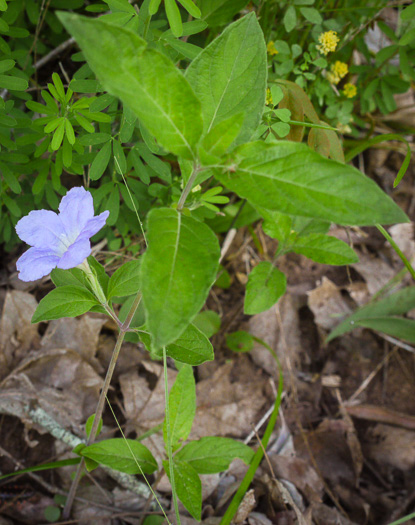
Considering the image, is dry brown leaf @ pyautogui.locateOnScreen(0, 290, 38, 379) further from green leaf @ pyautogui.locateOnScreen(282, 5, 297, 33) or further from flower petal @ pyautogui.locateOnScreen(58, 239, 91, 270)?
green leaf @ pyautogui.locateOnScreen(282, 5, 297, 33)

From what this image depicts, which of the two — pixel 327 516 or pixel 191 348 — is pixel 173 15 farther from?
pixel 327 516

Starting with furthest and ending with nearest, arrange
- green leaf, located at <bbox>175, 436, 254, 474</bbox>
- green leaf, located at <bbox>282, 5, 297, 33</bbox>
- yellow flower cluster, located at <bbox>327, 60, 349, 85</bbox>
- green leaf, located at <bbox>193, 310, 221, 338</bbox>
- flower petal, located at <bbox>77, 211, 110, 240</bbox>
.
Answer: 1. green leaf, located at <bbox>193, 310, 221, 338</bbox>
2. yellow flower cluster, located at <bbox>327, 60, 349, 85</bbox>
3. green leaf, located at <bbox>282, 5, 297, 33</bbox>
4. green leaf, located at <bbox>175, 436, 254, 474</bbox>
5. flower petal, located at <bbox>77, 211, 110, 240</bbox>

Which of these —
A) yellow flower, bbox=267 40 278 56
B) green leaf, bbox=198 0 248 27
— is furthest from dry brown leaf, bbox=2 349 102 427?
yellow flower, bbox=267 40 278 56

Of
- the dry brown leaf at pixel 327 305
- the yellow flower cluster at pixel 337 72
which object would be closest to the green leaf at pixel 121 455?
the dry brown leaf at pixel 327 305

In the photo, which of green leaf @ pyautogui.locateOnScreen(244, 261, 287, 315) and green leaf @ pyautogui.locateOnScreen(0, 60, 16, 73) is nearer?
green leaf @ pyautogui.locateOnScreen(0, 60, 16, 73)

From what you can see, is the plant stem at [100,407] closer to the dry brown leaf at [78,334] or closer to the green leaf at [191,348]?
the green leaf at [191,348]

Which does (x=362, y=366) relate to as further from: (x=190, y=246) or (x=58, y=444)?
(x=190, y=246)

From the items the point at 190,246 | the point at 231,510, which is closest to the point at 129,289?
the point at 190,246
